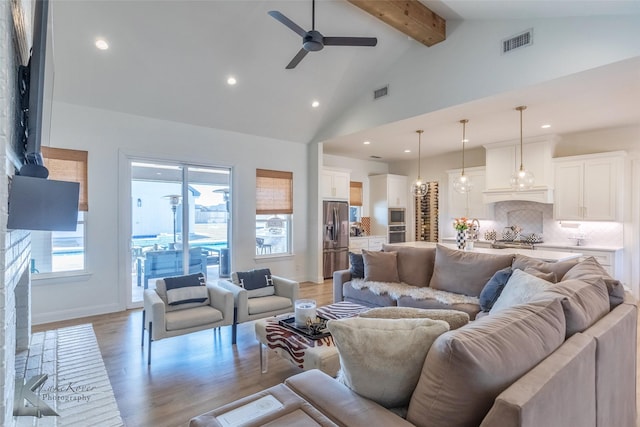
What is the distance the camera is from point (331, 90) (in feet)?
17.7

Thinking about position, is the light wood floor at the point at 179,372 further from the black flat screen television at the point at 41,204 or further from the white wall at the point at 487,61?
the white wall at the point at 487,61

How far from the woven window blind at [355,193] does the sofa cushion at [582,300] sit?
6.23m

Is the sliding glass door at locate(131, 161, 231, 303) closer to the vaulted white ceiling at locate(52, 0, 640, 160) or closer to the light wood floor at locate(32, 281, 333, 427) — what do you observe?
the vaulted white ceiling at locate(52, 0, 640, 160)

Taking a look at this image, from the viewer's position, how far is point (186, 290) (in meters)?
3.41

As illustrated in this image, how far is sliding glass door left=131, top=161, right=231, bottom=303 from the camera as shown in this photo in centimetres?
496

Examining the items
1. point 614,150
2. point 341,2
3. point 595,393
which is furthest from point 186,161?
point 614,150

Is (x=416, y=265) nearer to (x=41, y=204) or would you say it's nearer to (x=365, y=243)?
(x=365, y=243)

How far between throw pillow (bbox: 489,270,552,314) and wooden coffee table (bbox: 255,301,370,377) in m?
1.09

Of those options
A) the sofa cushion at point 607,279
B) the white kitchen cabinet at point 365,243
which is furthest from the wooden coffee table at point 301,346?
the white kitchen cabinet at point 365,243

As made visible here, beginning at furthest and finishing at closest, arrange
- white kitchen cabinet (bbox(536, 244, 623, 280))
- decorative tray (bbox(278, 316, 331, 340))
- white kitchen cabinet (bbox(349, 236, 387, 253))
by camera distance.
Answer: white kitchen cabinet (bbox(349, 236, 387, 253))
white kitchen cabinet (bbox(536, 244, 623, 280))
decorative tray (bbox(278, 316, 331, 340))

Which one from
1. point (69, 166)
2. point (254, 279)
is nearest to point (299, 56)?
point (254, 279)

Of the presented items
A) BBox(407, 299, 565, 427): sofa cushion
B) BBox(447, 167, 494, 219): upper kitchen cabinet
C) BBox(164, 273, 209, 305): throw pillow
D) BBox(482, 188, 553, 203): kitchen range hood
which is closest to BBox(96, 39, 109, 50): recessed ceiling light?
BBox(164, 273, 209, 305): throw pillow

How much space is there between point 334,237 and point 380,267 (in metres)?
2.61

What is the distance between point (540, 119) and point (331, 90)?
126 inches
